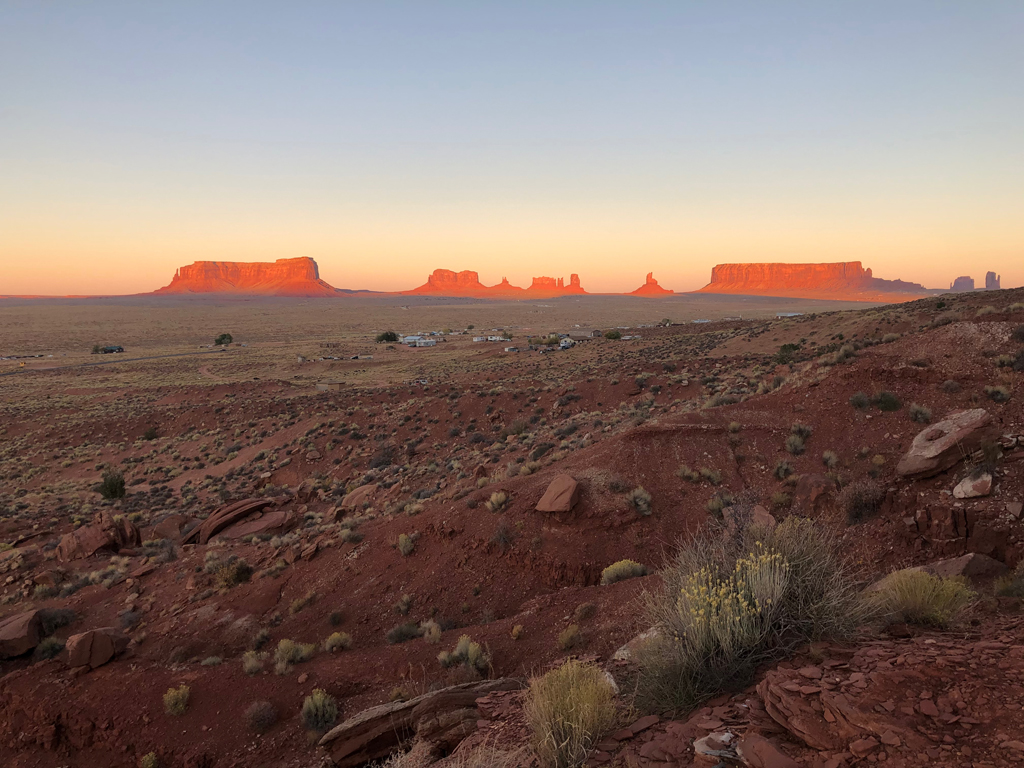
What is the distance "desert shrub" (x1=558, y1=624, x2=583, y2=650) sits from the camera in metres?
7.62

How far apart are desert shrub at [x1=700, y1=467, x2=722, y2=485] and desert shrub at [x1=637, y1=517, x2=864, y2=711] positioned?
21.2 feet

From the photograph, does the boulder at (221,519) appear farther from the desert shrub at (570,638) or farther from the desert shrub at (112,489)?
the desert shrub at (570,638)

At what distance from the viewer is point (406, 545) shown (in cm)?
1164

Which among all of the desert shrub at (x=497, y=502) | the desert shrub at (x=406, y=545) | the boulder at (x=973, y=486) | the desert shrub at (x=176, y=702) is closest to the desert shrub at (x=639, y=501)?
the desert shrub at (x=497, y=502)

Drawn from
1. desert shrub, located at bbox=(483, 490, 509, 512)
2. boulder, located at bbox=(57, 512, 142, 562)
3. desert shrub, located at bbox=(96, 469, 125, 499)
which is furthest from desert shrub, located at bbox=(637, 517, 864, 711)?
desert shrub, located at bbox=(96, 469, 125, 499)

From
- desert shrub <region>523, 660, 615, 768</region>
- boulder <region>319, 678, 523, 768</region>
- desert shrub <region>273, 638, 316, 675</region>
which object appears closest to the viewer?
desert shrub <region>523, 660, 615, 768</region>

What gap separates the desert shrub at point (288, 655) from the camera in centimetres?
870

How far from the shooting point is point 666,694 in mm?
4730

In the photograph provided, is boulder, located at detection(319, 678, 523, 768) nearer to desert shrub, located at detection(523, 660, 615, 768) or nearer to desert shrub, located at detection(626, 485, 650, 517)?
desert shrub, located at detection(523, 660, 615, 768)

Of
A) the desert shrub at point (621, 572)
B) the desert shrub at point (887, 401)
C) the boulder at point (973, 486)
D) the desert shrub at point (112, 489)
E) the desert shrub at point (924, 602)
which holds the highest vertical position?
the desert shrub at point (887, 401)

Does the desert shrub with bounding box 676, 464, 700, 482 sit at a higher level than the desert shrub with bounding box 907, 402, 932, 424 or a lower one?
lower

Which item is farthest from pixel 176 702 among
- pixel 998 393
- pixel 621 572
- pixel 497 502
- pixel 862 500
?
pixel 998 393

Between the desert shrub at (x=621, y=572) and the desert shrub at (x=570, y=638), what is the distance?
5.37 feet

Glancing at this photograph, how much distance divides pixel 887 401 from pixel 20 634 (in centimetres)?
1803
